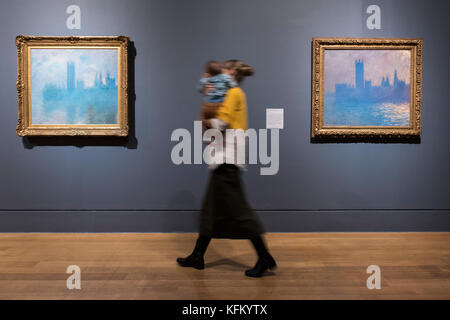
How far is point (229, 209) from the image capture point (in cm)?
283

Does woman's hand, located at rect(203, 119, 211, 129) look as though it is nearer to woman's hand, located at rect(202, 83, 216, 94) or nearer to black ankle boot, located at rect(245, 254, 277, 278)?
woman's hand, located at rect(202, 83, 216, 94)

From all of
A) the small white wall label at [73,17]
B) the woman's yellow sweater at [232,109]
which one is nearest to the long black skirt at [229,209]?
the woman's yellow sweater at [232,109]

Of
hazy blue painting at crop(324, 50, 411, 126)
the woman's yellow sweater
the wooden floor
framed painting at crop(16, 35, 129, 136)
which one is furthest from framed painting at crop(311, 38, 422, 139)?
framed painting at crop(16, 35, 129, 136)

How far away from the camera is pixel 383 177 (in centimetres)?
427

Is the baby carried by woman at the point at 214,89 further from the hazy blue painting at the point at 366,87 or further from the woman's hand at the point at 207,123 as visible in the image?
the hazy blue painting at the point at 366,87

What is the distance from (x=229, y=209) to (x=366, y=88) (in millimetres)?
2334

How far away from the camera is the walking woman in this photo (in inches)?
110

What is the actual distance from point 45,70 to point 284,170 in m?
2.82

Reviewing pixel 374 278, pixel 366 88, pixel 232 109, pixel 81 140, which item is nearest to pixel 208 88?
pixel 232 109

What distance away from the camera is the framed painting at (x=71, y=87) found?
408 centimetres

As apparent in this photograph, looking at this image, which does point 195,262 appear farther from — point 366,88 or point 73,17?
point 73,17

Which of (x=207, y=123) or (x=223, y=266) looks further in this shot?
(x=223, y=266)

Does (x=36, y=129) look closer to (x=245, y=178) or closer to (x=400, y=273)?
(x=245, y=178)

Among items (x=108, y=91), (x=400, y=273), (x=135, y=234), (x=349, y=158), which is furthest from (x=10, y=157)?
(x=400, y=273)
